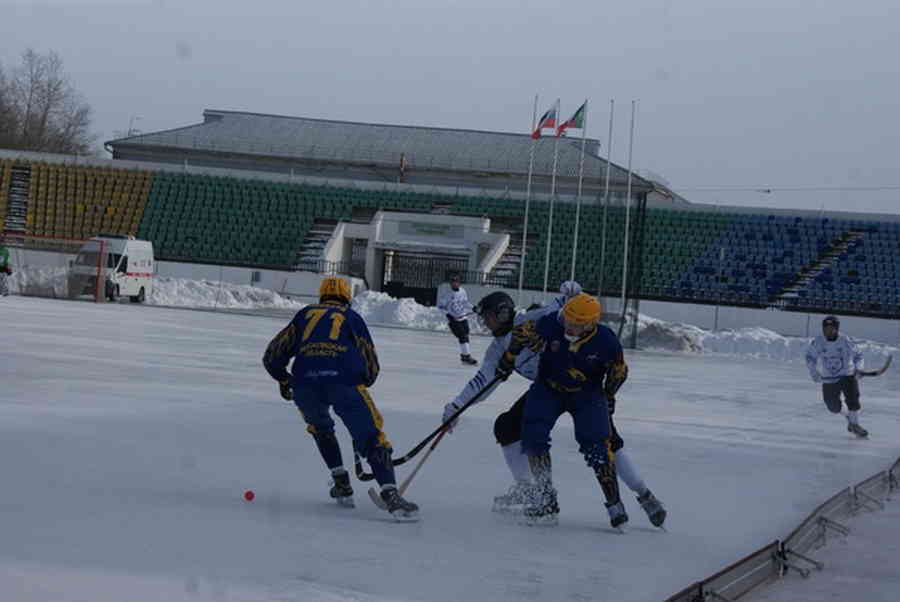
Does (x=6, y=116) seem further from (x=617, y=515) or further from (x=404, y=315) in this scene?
(x=617, y=515)

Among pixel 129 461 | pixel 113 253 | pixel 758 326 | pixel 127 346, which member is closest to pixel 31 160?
pixel 113 253

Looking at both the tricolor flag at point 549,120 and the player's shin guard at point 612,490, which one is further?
the tricolor flag at point 549,120

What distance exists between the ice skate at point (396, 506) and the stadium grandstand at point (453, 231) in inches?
1536

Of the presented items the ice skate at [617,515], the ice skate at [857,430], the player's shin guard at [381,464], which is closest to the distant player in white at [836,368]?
the ice skate at [857,430]

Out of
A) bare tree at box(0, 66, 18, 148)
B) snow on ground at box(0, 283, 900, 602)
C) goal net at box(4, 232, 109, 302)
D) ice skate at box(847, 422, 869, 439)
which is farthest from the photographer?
bare tree at box(0, 66, 18, 148)

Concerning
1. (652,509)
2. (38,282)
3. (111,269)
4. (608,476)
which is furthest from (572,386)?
(38,282)

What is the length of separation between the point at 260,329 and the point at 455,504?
70.6 feet

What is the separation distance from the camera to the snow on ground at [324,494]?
19.3 ft

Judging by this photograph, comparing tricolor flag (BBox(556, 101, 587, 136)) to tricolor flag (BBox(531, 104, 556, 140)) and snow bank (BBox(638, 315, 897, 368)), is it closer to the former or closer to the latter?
tricolor flag (BBox(531, 104, 556, 140))

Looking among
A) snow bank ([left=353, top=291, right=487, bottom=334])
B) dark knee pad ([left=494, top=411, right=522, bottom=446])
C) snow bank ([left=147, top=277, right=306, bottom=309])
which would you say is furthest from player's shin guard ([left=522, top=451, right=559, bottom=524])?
snow bank ([left=147, top=277, right=306, bottom=309])

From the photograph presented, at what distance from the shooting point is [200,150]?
2557 inches

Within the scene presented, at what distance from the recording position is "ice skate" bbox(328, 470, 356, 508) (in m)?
7.76

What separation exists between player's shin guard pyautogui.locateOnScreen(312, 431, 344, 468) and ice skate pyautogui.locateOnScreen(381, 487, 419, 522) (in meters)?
0.46

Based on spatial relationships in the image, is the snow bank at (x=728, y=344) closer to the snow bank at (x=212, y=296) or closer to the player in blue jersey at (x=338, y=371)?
the snow bank at (x=212, y=296)
